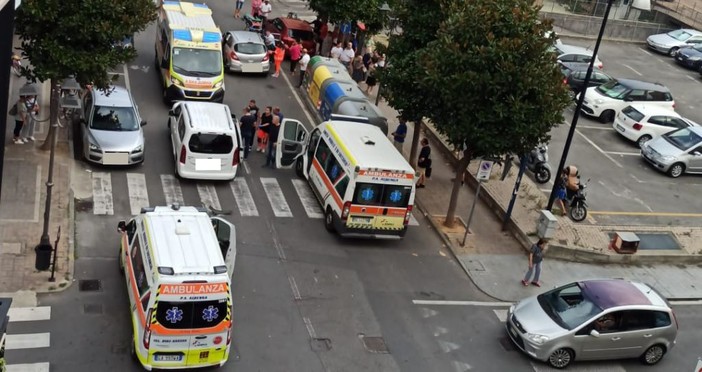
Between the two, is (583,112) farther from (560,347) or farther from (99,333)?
(99,333)

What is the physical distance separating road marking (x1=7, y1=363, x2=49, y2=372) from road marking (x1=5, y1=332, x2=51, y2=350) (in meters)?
0.53

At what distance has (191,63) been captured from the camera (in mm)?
28969

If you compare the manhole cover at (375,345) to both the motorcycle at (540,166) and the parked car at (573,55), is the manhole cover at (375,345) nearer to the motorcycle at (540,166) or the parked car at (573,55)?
the motorcycle at (540,166)

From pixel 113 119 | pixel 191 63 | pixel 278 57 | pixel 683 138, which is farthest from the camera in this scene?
pixel 278 57

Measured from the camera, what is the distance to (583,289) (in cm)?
1941

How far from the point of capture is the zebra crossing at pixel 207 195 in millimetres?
22578

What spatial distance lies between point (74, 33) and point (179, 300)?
31.7 ft

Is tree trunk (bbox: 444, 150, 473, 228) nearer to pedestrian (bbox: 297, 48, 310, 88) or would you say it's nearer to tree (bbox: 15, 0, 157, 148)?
tree (bbox: 15, 0, 157, 148)

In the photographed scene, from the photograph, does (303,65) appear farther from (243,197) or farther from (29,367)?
(29,367)

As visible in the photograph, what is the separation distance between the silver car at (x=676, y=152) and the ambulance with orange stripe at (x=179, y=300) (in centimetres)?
1953

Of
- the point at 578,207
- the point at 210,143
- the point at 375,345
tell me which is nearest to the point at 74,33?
the point at 210,143

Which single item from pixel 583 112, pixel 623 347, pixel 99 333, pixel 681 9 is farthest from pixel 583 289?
pixel 681 9

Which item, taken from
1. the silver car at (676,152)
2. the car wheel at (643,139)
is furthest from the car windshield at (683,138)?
the car wheel at (643,139)

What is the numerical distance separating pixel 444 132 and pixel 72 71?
9.75 m
